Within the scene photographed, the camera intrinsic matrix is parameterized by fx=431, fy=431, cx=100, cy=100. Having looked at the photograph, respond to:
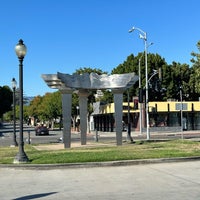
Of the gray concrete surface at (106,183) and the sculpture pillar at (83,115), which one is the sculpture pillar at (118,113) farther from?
the gray concrete surface at (106,183)

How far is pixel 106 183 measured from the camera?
1157 cm

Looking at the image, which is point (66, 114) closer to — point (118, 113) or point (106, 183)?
point (118, 113)

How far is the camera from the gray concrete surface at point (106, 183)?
9852mm

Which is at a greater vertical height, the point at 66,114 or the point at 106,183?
the point at 66,114

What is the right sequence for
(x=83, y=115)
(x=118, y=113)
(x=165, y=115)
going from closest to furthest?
(x=118, y=113)
(x=83, y=115)
(x=165, y=115)

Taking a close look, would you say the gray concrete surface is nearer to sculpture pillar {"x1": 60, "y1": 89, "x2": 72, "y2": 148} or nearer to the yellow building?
sculpture pillar {"x1": 60, "y1": 89, "x2": 72, "y2": 148}

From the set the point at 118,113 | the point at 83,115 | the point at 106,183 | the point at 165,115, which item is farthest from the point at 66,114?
the point at 165,115

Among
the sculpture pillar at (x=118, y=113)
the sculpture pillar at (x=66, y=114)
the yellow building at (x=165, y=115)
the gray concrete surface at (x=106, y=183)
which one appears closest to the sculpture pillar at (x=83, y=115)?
the sculpture pillar at (x=66, y=114)

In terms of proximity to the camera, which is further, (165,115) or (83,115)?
(165,115)

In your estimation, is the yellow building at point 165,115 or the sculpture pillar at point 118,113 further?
the yellow building at point 165,115

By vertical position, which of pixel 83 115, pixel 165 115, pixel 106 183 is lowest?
pixel 106 183

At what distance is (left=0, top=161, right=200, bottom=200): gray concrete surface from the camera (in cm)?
985

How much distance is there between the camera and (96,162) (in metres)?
15.4

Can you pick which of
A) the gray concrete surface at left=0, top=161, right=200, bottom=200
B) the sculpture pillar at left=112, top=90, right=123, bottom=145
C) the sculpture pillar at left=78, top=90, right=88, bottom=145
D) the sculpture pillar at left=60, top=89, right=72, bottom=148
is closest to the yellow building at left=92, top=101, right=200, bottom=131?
the sculpture pillar at left=78, top=90, right=88, bottom=145
